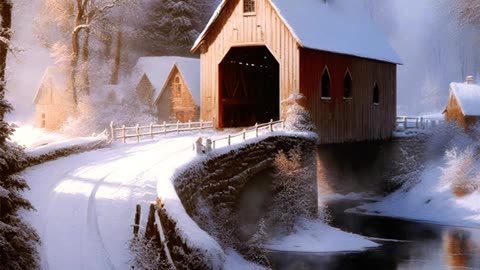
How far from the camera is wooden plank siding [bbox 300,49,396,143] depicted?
33062 millimetres

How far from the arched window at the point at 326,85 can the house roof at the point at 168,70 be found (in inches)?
644

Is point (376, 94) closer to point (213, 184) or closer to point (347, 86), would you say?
point (347, 86)

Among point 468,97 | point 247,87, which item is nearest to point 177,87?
point 247,87

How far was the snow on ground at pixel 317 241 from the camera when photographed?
2817 cm

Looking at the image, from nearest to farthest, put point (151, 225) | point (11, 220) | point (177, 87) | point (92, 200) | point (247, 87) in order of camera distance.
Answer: point (11, 220) < point (151, 225) < point (92, 200) < point (247, 87) < point (177, 87)

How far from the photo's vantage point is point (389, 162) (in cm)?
4506

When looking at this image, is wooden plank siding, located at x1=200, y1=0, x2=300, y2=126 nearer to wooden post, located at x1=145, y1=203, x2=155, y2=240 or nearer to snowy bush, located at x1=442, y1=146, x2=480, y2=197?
snowy bush, located at x1=442, y1=146, x2=480, y2=197

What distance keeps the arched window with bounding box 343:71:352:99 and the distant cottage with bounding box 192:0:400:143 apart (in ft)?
0.19

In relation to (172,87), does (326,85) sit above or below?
below

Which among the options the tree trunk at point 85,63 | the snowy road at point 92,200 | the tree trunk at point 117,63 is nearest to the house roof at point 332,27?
the snowy road at point 92,200

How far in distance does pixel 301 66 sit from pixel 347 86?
5.59 metres

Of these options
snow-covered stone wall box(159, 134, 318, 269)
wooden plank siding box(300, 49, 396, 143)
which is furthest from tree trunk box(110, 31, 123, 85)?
snow-covered stone wall box(159, 134, 318, 269)

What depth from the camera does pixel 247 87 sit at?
131 ft

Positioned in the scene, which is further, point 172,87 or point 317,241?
point 172,87
